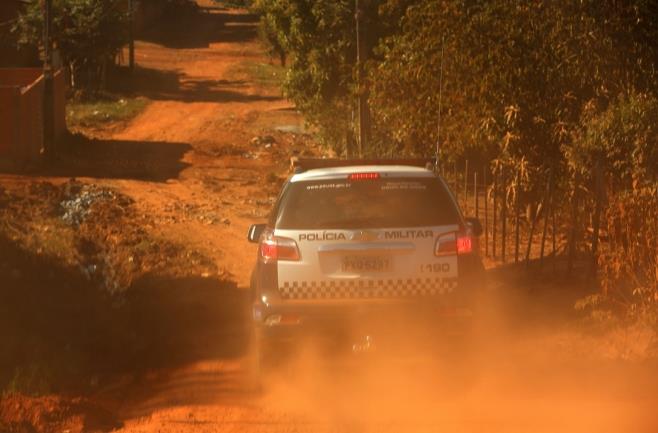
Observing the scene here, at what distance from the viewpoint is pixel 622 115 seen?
37.2 ft

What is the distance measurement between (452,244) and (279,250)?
1245 mm

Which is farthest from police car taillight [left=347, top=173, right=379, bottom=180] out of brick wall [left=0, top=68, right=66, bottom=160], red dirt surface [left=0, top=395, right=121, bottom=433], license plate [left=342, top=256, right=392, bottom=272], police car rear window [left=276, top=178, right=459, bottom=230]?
brick wall [left=0, top=68, right=66, bottom=160]

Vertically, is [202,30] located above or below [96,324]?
below

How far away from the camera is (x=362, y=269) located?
25.0ft

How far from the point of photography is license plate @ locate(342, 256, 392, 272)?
7625 millimetres

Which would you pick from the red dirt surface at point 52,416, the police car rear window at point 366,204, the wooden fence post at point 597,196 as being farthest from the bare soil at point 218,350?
the police car rear window at point 366,204

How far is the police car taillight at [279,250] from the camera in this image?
770 cm

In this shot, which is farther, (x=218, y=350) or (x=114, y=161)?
(x=114, y=161)

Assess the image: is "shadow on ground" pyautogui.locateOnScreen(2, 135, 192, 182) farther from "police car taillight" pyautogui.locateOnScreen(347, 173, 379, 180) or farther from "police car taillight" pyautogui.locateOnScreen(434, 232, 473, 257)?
"police car taillight" pyautogui.locateOnScreen(434, 232, 473, 257)

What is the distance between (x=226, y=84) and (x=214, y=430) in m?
42.8

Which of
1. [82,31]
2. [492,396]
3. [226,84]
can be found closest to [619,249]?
[492,396]

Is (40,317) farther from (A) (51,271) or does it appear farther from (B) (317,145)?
(B) (317,145)

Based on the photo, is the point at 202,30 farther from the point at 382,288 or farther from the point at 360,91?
the point at 382,288

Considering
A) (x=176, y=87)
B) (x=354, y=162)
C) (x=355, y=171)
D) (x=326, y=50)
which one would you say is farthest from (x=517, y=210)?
(x=176, y=87)
